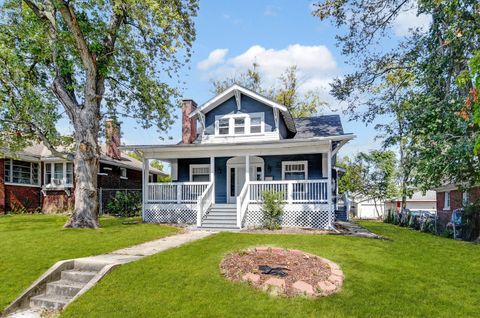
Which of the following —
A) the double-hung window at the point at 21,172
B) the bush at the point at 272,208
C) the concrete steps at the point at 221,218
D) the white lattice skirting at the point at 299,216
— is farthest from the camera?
the double-hung window at the point at 21,172

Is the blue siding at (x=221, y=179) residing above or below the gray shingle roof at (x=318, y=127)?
below

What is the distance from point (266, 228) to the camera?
14.4 meters

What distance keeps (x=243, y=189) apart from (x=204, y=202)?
1.89m

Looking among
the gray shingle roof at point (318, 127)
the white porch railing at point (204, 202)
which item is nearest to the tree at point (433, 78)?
the gray shingle roof at point (318, 127)

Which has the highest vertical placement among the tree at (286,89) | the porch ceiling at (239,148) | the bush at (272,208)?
the tree at (286,89)

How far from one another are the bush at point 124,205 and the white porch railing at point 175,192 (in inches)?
216

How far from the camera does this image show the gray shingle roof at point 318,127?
19.1 metres

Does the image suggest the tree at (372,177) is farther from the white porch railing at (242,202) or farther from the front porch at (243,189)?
the white porch railing at (242,202)

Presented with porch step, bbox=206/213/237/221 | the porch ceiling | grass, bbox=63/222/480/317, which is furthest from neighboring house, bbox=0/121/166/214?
grass, bbox=63/222/480/317

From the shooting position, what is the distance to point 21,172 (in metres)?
22.5

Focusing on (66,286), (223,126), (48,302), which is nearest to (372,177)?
(223,126)

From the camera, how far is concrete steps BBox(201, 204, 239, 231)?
14695mm

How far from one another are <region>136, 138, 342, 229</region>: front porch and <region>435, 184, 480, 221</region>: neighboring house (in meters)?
10.2

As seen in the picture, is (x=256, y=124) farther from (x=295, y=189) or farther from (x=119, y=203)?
(x=119, y=203)
